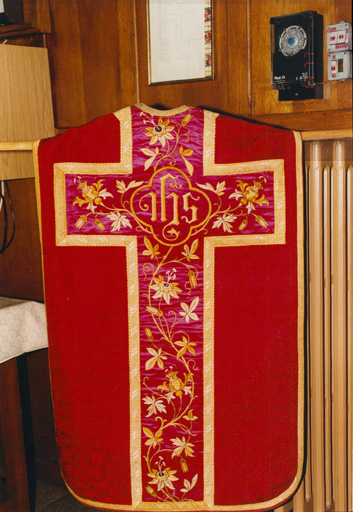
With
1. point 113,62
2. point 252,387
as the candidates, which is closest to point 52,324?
point 252,387

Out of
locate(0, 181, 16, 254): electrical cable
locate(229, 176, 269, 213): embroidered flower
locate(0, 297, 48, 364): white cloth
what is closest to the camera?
locate(229, 176, 269, 213): embroidered flower

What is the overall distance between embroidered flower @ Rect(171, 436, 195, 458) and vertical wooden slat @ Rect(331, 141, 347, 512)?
0.42 m

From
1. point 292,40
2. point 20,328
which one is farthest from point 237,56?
point 20,328

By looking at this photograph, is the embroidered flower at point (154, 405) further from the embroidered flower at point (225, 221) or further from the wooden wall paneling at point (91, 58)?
the wooden wall paneling at point (91, 58)

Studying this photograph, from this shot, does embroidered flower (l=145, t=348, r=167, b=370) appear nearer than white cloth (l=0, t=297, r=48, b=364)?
Yes

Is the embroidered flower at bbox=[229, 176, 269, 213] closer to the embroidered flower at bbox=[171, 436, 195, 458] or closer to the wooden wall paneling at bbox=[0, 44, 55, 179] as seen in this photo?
the embroidered flower at bbox=[171, 436, 195, 458]

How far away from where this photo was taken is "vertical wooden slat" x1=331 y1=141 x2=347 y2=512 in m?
1.60

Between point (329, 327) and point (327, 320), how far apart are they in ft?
0.09

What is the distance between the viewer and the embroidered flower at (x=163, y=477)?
66.3 inches

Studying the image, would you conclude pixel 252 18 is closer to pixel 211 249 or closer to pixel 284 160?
pixel 284 160

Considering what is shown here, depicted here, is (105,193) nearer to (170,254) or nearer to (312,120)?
(170,254)

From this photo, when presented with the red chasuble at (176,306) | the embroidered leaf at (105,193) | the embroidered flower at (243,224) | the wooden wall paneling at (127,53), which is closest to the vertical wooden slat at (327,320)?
the red chasuble at (176,306)

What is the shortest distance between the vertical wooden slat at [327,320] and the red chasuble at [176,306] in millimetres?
107

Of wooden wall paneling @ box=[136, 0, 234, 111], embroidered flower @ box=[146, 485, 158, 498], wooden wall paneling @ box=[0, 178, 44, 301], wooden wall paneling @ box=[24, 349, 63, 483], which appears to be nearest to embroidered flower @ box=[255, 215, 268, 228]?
wooden wall paneling @ box=[136, 0, 234, 111]
